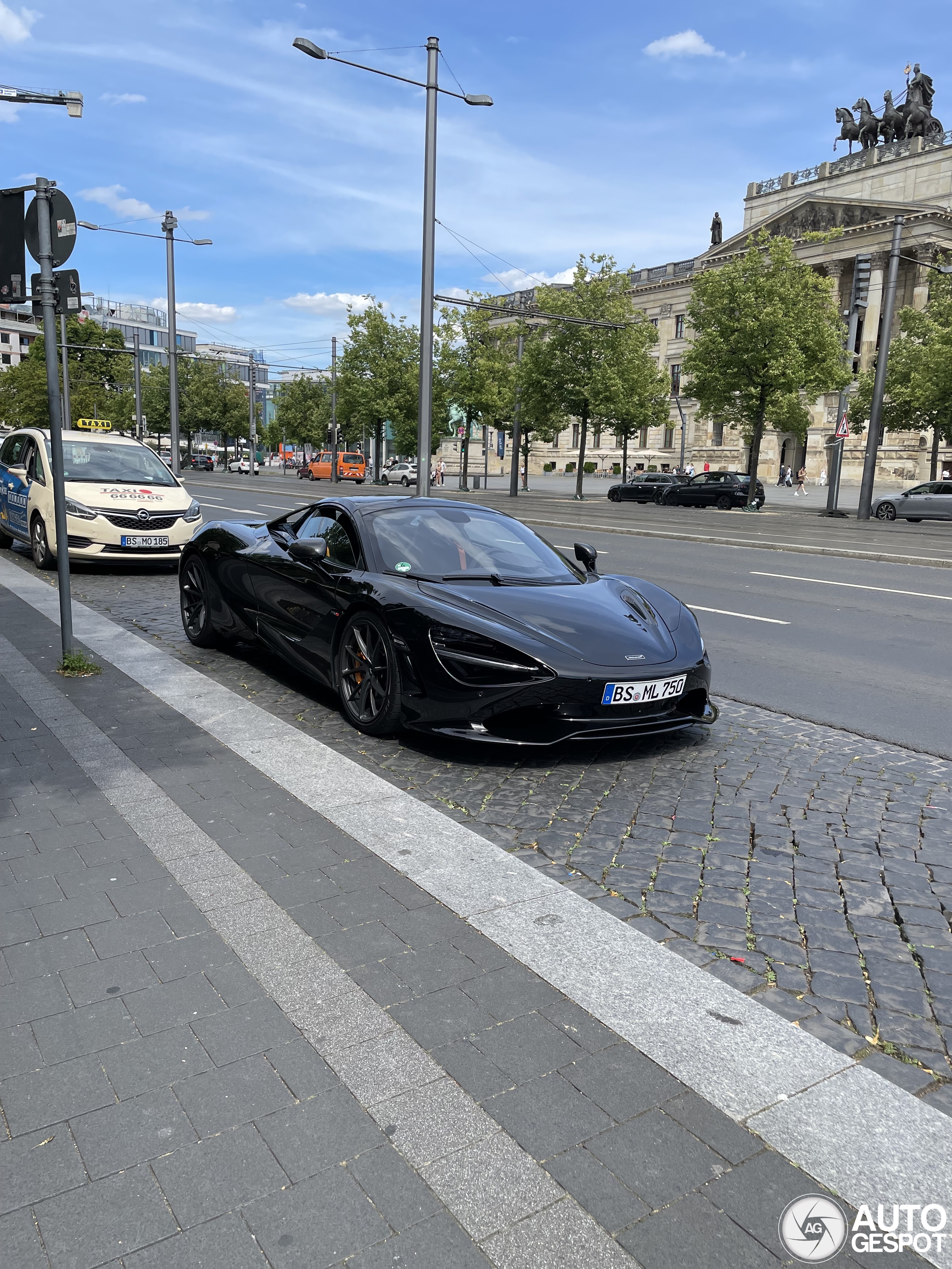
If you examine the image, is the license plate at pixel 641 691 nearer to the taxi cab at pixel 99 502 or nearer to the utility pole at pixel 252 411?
the taxi cab at pixel 99 502

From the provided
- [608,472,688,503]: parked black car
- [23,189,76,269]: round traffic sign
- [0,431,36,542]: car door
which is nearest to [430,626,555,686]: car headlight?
[23,189,76,269]: round traffic sign

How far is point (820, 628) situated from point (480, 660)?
5.79 meters

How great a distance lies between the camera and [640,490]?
47688 millimetres

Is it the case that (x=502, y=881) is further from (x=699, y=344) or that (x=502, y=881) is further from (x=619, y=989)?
(x=699, y=344)

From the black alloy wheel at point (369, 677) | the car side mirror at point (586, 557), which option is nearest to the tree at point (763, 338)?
the car side mirror at point (586, 557)

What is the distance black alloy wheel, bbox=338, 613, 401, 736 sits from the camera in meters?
5.27

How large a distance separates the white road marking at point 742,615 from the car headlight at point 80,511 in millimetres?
7038

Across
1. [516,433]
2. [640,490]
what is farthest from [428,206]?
[640,490]

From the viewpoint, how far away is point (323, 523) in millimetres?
6434

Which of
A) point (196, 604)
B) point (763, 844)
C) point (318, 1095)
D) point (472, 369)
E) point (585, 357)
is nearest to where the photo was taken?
point (318, 1095)

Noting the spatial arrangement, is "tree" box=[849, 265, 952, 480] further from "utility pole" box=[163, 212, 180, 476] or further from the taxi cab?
the taxi cab

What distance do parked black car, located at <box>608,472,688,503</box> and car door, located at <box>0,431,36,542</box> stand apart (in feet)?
116

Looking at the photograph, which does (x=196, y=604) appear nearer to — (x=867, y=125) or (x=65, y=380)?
(x=65, y=380)

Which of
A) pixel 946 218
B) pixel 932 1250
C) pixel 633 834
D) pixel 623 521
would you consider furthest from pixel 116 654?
pixel 946 218
